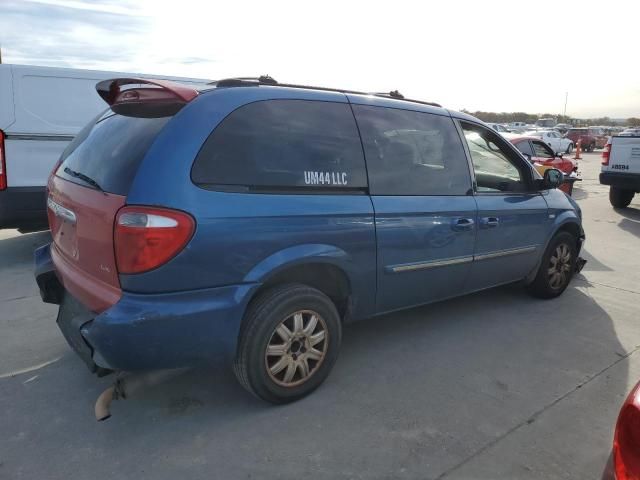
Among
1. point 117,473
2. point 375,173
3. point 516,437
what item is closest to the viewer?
point 117,473

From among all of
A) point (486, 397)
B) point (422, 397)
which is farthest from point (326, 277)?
point (486, 397)

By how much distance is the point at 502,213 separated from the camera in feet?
13.3

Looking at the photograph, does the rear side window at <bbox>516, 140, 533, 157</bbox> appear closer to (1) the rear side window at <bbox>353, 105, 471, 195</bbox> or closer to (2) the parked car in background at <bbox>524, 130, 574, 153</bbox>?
(1) the rear side window at <bbox>353, 105, 471, 195</bbox>

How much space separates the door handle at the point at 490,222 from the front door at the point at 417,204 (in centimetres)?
13

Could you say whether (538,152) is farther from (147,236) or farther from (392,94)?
(147,236)

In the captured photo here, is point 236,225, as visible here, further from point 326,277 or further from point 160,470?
point 160,470

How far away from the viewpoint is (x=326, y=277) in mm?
3139

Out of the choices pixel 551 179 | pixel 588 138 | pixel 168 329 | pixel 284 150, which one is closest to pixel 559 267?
pixel 551 179

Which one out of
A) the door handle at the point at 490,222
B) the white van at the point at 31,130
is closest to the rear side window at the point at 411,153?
the door handle at the point at 490,222

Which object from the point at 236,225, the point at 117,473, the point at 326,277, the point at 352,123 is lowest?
the point at 117,473

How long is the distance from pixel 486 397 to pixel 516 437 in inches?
15.7

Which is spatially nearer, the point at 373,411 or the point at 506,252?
the point at 373,411

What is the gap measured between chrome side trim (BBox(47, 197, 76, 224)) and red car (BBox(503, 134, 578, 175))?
30.8ft

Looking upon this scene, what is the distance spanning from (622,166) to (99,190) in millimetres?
10448
